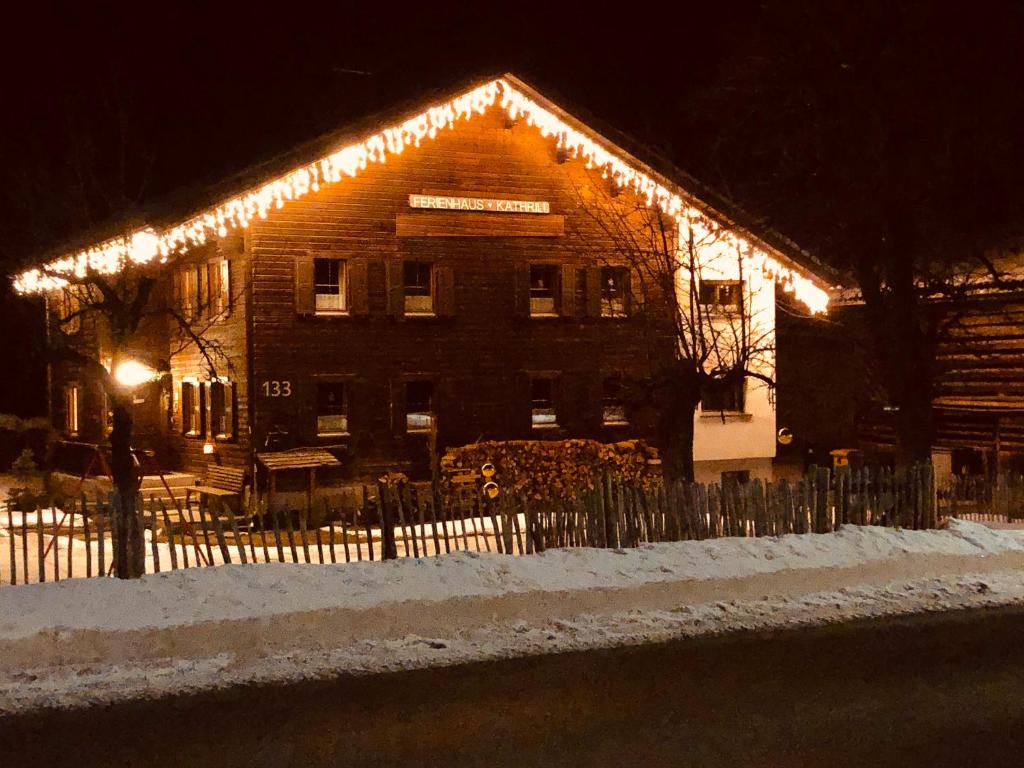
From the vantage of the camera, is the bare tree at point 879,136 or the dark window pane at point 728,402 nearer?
the bare tree at point 879,136

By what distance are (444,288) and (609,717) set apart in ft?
56.7

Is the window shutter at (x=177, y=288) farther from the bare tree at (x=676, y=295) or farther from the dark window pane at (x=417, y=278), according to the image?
the bare tree at (x=676, y=295)

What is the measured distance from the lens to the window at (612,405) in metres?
26.8

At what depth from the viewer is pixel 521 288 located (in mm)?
25625

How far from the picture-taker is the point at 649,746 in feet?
25.0

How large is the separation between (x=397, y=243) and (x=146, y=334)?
731 cm

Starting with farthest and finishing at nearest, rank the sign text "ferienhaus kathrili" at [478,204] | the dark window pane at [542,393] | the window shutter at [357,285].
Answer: the dark window pane at [542,393] < the sign text "ferienhaus kathrili" at [478,204] < the window shutter at [357,285]

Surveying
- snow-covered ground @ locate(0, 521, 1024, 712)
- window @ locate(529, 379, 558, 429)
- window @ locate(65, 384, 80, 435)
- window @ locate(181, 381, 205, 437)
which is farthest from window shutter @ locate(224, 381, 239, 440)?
snow-covered ground @ locate(0, 521, 1024, 712)

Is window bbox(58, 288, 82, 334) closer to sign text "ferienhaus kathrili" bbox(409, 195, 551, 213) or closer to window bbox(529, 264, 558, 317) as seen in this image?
sign text "ferienhaus kathrili" bbox(409, 195, 551, 213)

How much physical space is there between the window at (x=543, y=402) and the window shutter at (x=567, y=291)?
170 centimetres

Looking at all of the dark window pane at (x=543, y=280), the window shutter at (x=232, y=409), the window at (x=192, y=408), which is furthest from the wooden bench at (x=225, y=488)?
the dark window pane at (x=543, y=280)

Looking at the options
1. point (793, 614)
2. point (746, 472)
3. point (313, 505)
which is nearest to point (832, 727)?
point (793, 614)

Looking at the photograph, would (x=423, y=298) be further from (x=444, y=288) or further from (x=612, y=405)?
(x=612, y=405)

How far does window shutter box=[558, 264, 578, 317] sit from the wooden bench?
8323 millimetres
